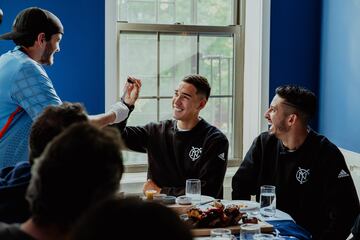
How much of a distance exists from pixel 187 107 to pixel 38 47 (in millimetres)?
903

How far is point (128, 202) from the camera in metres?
0.69

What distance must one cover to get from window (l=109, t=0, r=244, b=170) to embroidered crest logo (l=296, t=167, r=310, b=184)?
128 centimetres

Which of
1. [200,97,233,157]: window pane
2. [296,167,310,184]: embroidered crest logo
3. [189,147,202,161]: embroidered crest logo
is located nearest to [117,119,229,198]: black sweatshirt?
[189,147,202,161]: embroidered crest logo

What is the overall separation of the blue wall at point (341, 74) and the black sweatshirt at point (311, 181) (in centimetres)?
85

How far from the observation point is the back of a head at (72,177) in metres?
0.90

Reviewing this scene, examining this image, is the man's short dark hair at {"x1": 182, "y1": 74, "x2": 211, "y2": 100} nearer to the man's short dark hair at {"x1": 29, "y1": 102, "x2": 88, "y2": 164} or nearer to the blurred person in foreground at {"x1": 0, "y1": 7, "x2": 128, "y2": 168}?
the blurred person in foreground at {"x1": 0, "y1": 7, "x2": 128, "y2": 168}

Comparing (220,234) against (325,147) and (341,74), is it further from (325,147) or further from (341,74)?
(341,74)

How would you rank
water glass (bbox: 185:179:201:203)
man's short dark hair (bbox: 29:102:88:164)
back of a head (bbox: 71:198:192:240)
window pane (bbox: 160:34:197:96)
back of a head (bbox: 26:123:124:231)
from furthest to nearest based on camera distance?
window pane (bbox: 160:34:197:96)
water glass (bbox: 185:179:201:203)
man's short dark hair (bbox: 29:102:88:164)
back of a head (bbox: 26:123:124:231)
back of a head (bbox: 71:198:192:240)

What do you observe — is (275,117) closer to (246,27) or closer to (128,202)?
(246,27)

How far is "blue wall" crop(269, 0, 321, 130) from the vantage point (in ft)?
12.3

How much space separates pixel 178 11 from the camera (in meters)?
3.69

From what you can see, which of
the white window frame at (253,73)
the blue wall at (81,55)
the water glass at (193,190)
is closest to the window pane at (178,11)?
the white window frame at (253,73)

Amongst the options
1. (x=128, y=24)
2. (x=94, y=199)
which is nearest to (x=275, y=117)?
(x=128, y=24)

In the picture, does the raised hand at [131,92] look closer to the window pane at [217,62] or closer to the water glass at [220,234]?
the window pane at [217,62]
